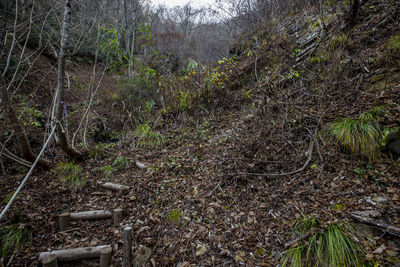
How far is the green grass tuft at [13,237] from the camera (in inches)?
89.2

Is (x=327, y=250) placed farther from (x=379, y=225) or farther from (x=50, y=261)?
(x=50, y=261)

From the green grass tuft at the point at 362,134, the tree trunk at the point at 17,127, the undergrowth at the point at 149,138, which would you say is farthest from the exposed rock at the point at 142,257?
the green grass tuft at the point at 362,134

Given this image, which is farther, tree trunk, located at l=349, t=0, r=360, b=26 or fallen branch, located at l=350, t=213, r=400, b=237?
tree trunk, located at l=349, t=0, r=360, b=26

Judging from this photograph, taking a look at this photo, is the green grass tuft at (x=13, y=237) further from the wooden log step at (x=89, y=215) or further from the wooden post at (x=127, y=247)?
the wooden post at (x=127, y=247)

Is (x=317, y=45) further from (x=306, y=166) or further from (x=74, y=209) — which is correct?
(x=74, y=209)

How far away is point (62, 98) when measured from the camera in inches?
137

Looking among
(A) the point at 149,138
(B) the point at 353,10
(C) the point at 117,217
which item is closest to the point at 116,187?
(C) the point at 117,217

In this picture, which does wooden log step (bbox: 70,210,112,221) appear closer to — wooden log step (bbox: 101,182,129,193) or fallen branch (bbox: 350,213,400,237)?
wooden log step (bbox: 101,182,129,193)

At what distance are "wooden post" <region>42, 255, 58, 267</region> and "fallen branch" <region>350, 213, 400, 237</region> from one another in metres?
3.14

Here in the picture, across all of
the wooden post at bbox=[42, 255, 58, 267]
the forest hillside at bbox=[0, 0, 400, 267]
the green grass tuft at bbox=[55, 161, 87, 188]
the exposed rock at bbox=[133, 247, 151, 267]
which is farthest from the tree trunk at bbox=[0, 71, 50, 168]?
the exposed rock at bbox=[133, 247, 151, 267]

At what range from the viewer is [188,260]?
2127 mm

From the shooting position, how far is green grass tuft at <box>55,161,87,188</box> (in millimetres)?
3432

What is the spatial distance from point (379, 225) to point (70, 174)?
453 centimetres

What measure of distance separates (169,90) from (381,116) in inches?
196
